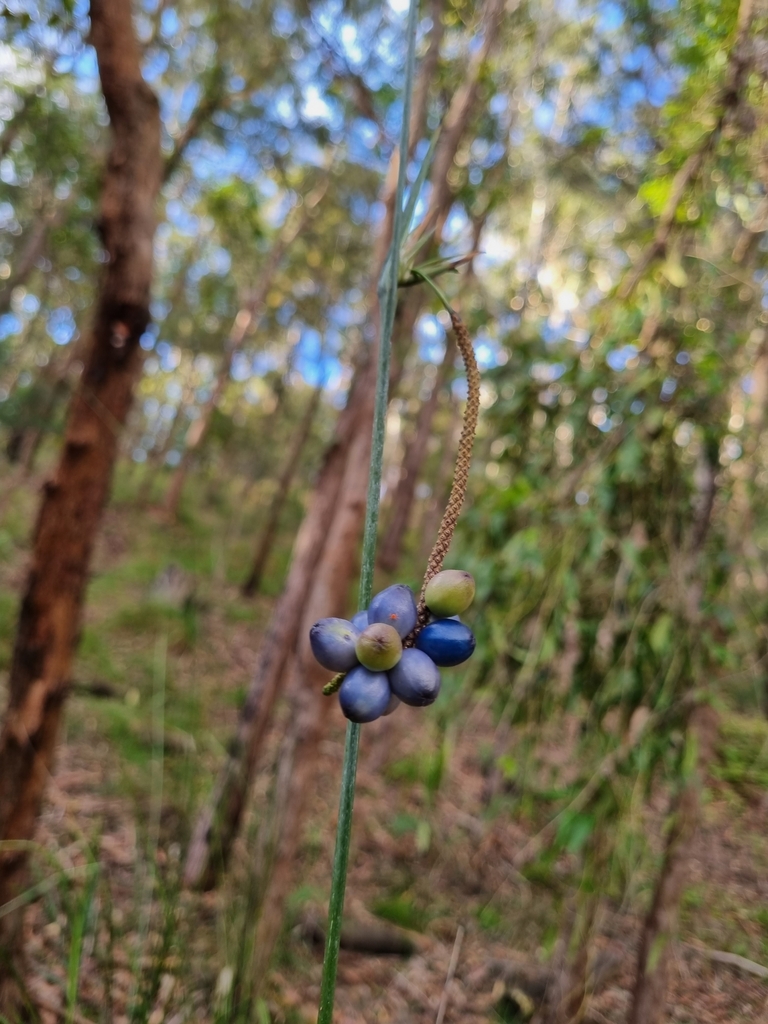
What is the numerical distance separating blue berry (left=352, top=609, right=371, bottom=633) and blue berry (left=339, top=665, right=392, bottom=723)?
0.11 feet

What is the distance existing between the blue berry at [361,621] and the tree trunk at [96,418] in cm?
202

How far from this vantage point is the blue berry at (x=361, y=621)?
0.54 m

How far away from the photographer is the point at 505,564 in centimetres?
192

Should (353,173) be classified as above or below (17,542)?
above

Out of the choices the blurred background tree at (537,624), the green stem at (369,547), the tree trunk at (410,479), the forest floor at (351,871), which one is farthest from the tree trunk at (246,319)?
the green stem at (369,547)

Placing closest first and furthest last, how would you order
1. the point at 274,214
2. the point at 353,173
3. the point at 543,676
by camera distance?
the point at 543,676, the point at 353,173, the point at 274,214

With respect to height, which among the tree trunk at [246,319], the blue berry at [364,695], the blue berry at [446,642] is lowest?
the blue berry at [364,695]

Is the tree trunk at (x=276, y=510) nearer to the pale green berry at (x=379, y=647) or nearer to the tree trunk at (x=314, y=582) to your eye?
the tree trunk at (x=314, y=582)

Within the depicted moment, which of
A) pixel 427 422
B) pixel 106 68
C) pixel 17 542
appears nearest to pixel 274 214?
pixel 427 422

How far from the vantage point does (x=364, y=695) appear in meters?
0.49

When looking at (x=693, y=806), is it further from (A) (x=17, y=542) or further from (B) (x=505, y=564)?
(A) (x=17, y=542)

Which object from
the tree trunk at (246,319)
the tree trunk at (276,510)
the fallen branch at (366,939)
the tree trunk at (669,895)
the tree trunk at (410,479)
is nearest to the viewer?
the tree trunk at (669,895)

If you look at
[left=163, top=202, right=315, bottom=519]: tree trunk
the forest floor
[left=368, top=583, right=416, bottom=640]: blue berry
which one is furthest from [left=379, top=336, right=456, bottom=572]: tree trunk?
[left=368, top=583, right=416, bottom=640]: blue berry

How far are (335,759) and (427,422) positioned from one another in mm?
4822
